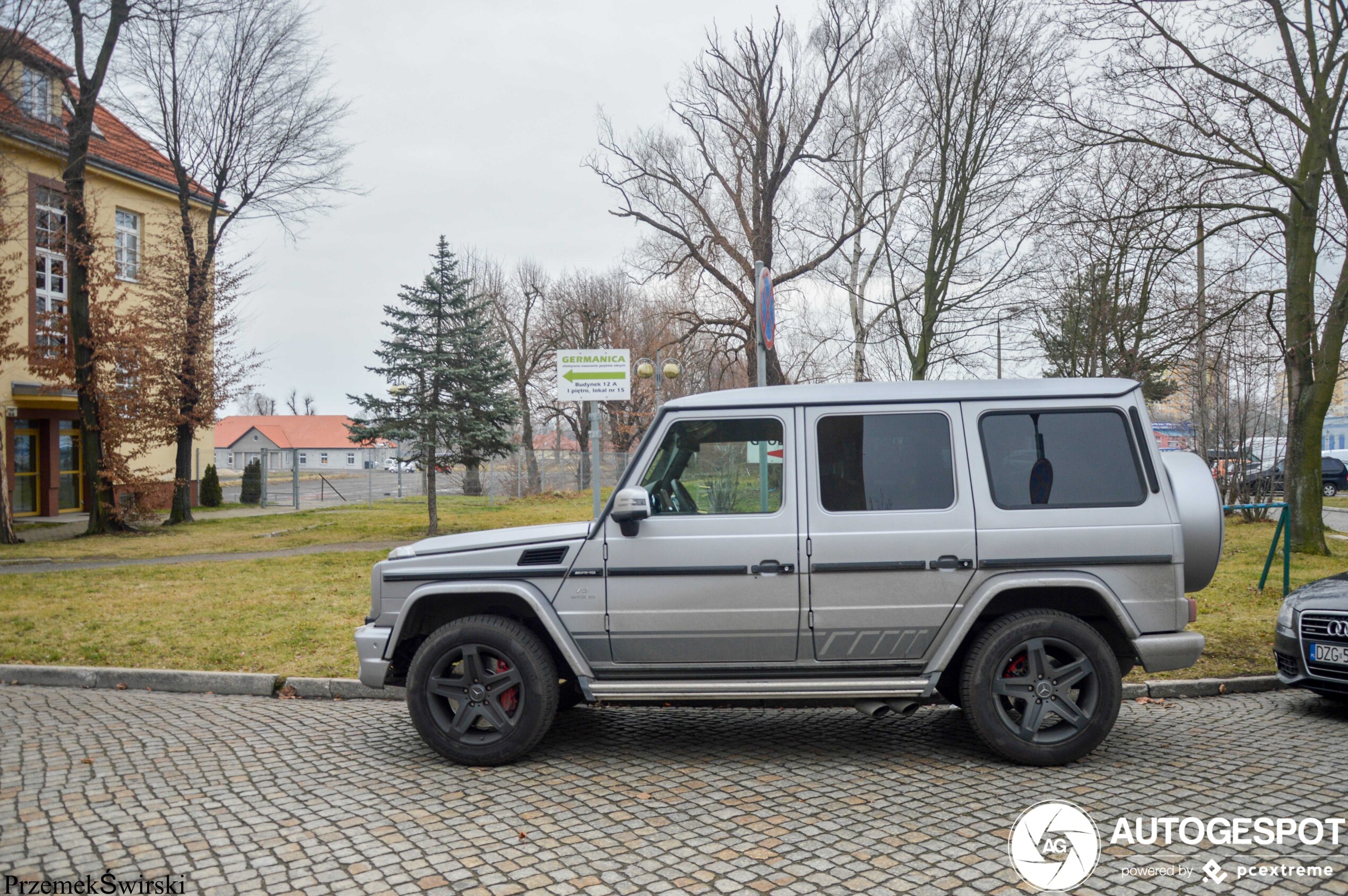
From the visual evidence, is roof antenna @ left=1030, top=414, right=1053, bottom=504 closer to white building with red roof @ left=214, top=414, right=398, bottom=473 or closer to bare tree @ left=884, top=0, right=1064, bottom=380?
bare tree @ left=884, top=0, right=1064, bottom=380

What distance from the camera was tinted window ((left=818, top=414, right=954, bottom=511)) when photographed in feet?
17.0

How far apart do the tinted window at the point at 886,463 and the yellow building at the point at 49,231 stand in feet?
57.6

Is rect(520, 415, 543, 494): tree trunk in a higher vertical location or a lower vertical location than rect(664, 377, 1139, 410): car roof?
lower

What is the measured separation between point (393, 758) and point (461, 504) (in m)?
29.2

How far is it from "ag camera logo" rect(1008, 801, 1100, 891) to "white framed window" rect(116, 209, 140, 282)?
3000 centimetres

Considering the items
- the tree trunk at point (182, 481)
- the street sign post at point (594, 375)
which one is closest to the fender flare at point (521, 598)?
the street sign post at point (594, 375)

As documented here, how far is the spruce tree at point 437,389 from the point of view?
21969mm

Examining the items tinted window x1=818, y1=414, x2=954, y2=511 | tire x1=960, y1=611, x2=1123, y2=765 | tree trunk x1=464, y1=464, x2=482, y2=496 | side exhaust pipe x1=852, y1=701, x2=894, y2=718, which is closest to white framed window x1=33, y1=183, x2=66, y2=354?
tree trunk x1=464, y1=464, x2=482, y2=496

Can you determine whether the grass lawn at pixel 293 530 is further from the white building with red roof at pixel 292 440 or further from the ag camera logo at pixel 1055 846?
the white building with red roof at pixel 292 440

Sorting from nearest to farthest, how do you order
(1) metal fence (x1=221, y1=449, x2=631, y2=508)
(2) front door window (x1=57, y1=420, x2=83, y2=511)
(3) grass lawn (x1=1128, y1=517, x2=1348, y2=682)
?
(3) grass lawn (x1=1128, y1=517, x2=1348, y2=682) → (2) front door window (x1=57, y1=420, x2=83, y2=511) → (1) metal fence (x1=221, y1=449, x2=631, y2=508)

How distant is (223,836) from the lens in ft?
13.8

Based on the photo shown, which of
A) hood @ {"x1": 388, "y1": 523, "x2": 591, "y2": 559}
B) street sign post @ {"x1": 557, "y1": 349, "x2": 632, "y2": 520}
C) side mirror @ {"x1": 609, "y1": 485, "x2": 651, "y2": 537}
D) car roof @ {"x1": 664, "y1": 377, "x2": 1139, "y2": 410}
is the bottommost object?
hood @ {"x1": 388, "y1": 523, "x2": 591, "y2": 559}

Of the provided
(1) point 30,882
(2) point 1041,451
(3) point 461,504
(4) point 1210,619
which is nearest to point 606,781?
(1) point 30,882
